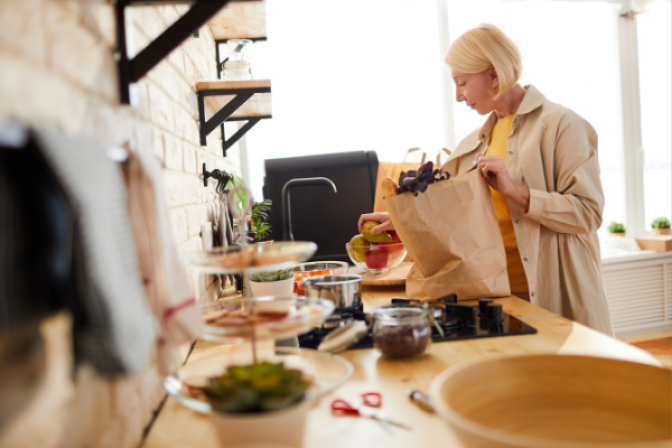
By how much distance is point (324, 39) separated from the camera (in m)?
3.31

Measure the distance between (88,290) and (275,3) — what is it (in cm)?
321

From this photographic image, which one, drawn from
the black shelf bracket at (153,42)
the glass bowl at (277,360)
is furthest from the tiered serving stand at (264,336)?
the black shelf bracket at (153,42)

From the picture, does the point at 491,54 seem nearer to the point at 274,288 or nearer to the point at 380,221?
the point at 380,221

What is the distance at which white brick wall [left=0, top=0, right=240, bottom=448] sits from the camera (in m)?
0.42

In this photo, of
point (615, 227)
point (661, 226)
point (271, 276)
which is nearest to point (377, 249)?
point (271, 276)

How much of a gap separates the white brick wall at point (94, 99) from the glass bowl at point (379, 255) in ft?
2.63

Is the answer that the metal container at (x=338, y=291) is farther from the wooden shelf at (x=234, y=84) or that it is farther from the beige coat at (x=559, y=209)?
the beige coat at (x=559, y=209)

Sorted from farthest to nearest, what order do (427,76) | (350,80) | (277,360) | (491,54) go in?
(427,76) < (350,80) < (491,54) < (277,360)

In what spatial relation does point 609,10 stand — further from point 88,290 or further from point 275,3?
point 88,290

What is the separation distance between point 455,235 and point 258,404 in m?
0.96

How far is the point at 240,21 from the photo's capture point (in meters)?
1.82

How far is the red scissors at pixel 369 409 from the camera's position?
68 centimetres

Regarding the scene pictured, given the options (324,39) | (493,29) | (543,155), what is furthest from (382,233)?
(324,39)

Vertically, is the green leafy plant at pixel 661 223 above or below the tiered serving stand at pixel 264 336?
below
